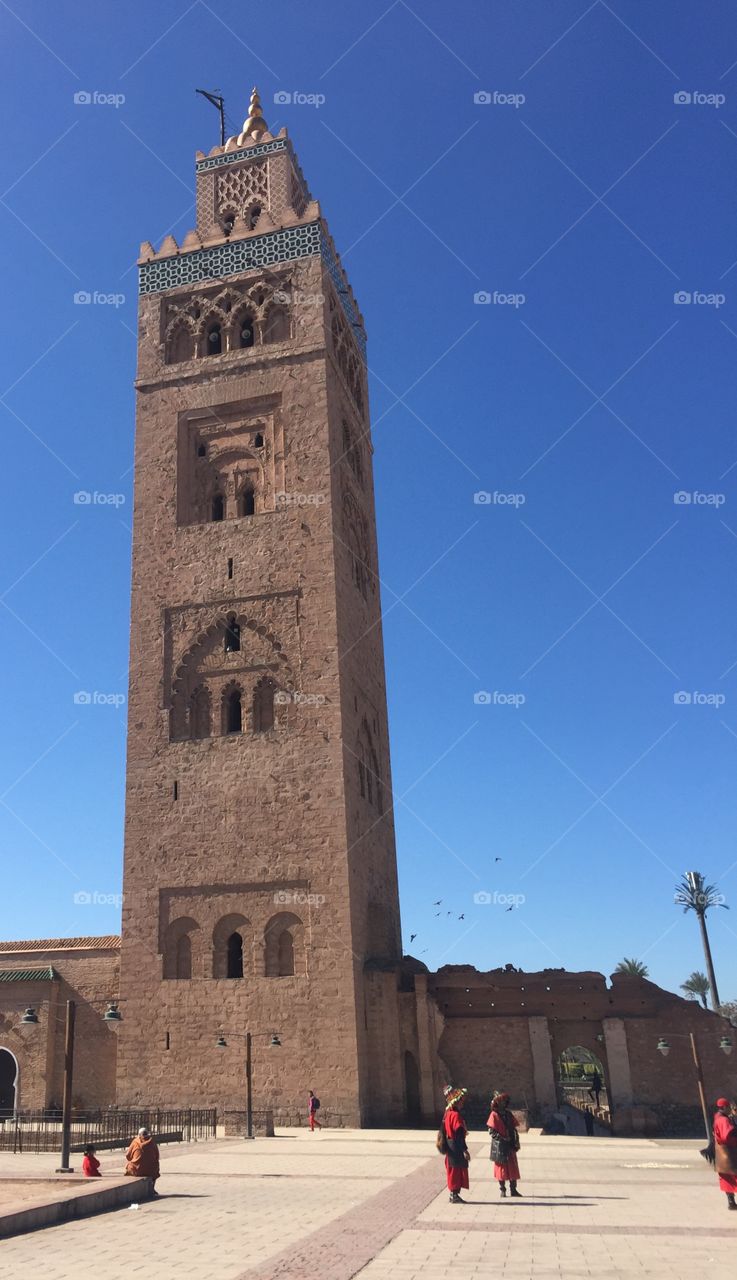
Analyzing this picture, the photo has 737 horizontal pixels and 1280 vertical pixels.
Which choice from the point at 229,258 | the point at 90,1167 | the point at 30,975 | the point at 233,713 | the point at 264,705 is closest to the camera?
the point at 90,1167

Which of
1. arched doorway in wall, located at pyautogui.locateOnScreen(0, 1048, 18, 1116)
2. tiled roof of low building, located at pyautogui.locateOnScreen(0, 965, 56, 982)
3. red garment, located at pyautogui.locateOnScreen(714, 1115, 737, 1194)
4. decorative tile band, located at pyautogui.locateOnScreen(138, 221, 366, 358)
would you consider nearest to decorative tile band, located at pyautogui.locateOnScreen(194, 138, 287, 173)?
decorative tile band, located at pyautogui.locateOnScreen(138, 221, 366, 358)

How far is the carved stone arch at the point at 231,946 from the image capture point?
74.4ft

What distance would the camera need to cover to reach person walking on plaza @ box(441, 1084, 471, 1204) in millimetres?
9914

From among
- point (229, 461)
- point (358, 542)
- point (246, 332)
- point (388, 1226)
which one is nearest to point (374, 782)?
point (358, 542)

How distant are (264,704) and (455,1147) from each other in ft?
51.5

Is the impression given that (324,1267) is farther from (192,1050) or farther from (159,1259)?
(192,1050)

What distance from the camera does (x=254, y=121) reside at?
33.2m

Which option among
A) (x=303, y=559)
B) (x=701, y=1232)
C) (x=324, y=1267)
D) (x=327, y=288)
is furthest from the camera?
(x=327, y=288)

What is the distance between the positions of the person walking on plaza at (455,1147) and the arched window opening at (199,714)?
15.7m

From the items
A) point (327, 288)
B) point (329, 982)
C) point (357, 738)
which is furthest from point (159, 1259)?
point (327, 288)

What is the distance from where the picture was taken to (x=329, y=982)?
21750 mm

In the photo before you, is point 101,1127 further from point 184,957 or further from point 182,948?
point 182,948

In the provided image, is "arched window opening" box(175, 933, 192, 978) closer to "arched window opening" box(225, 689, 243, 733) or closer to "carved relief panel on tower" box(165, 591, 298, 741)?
"carved relief panel on tower" box(165, 591, 298, 741)

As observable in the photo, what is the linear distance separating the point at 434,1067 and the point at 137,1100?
668cm
